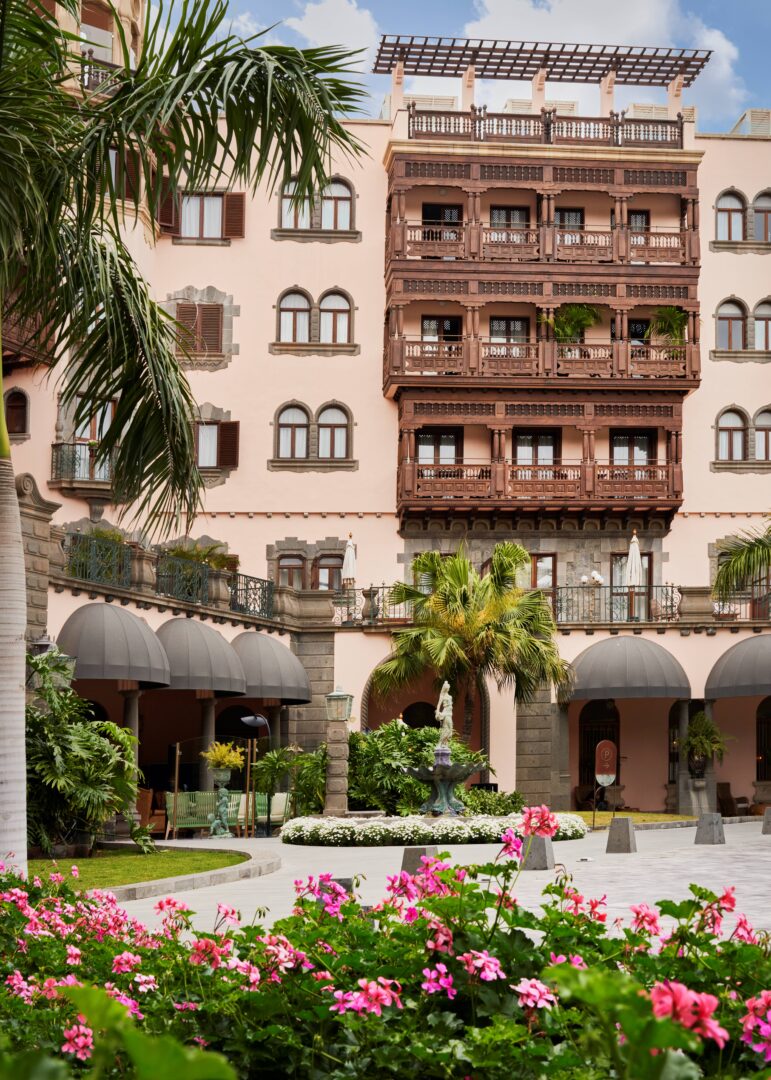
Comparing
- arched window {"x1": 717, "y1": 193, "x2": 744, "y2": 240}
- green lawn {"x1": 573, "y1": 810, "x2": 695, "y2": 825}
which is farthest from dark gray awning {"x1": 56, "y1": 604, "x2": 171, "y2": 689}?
arched window {"x1": 717, "y1": 193, "x2": 744, "y2": 240}

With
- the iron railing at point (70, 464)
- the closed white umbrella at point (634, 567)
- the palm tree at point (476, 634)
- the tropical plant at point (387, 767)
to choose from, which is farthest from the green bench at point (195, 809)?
the closed white umbrella at point (634, 567)

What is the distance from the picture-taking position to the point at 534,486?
40.2 m

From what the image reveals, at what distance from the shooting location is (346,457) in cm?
4141

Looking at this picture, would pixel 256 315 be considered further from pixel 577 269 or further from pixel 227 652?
pixel 227 652

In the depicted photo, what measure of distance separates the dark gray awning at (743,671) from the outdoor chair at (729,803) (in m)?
2.67

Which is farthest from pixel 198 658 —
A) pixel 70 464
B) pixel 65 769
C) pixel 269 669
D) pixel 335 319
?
pixel 335 319

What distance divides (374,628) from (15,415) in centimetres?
991

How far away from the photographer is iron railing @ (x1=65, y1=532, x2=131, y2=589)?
2789 cm

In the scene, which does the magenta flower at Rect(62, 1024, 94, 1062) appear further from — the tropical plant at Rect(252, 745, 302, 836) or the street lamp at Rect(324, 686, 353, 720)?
the tropical plant at Rect(252, 745, 302, 836)

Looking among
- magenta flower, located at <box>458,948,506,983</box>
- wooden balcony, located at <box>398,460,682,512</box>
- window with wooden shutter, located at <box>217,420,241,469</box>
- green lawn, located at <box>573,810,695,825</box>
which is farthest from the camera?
window with wooden shutter, located at <box>217,420,241,469</box>

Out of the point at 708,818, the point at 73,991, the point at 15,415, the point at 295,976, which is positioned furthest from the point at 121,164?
the point at 15,415

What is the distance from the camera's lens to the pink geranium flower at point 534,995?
4.89 metres

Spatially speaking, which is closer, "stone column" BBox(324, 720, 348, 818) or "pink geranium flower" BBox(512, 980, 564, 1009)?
"pink geranium flower" BBox(512, 980, 564, 1009)

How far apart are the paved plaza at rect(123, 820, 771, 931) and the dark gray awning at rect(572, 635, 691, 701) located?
26.4ft
